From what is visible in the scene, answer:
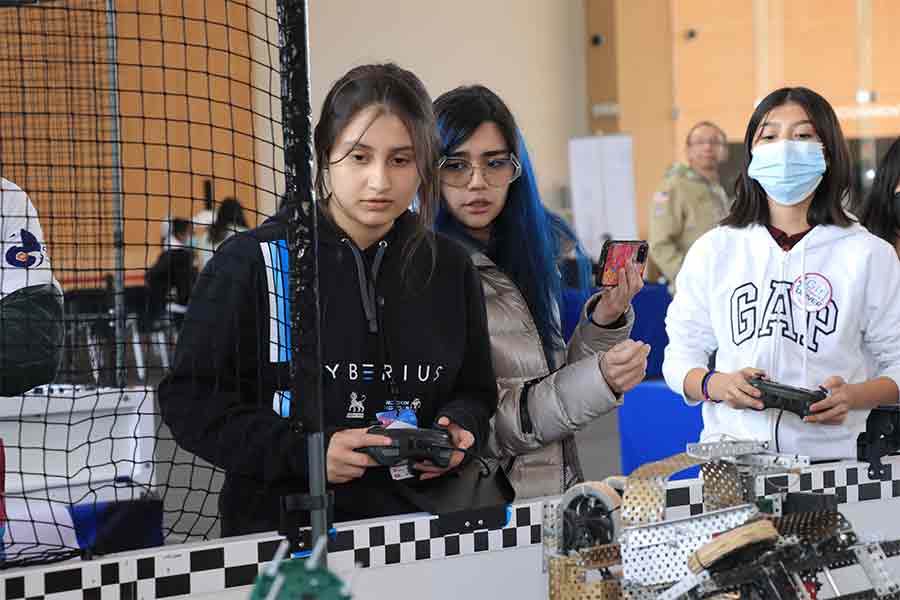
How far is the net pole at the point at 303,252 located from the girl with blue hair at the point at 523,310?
1.99ft

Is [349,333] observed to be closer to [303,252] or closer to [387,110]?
[303,252]

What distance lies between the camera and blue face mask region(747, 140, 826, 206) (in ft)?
8.09

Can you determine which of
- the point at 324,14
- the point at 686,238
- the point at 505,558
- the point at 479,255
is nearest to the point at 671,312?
the point at 479,255

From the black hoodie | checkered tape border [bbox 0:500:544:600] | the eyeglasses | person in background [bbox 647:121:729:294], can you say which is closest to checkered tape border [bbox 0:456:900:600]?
checkered tape border [bbox 0:500:544:600]

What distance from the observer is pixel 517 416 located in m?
2.23

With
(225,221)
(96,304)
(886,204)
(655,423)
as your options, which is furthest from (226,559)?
(96,304)

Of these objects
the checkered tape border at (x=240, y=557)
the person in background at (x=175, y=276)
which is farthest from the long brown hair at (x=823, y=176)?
the person in background at (x=175, y=276)

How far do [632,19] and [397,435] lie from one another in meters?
11.8

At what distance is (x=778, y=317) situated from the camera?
241 cm

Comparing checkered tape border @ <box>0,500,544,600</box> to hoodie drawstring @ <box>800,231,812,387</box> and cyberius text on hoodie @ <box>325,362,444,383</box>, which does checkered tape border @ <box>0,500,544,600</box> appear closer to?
cyberius text on hoodie @ <box>325,362,444,383</box>

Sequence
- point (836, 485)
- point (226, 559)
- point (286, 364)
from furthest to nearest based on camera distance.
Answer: point (836, 485) → point (286, 364) → point (226, 559)

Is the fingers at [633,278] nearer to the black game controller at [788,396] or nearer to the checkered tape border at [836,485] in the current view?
the black game controller at [788,396]

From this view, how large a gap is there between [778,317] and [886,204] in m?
0.82

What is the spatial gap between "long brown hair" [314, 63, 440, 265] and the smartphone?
15.5 inches
